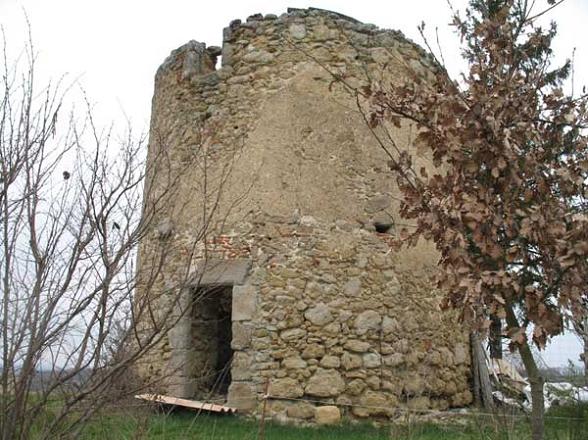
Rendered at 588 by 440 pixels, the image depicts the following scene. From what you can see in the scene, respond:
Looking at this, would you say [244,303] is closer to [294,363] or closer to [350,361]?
[294,363]

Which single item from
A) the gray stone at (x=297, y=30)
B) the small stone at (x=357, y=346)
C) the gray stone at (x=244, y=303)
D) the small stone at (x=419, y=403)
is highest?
the gray stone at (x=297, y=30)

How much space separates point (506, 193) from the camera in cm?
352

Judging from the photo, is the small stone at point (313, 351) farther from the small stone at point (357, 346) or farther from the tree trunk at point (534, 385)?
the tree trunk at point (534, 385)

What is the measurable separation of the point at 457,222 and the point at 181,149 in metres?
4.83

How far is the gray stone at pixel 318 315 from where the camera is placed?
21.9ft

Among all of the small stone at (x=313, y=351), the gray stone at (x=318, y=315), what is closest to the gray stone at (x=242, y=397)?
the small stone at (x=313, y=351)

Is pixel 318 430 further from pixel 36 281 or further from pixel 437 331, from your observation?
pixel 36 281

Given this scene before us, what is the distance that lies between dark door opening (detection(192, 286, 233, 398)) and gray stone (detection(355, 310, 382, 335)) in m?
1.45

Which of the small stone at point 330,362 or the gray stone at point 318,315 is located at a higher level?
the gray stone at point 318,315

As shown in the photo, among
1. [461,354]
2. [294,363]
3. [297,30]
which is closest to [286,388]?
[294,363]

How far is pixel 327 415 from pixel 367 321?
1.05 meters

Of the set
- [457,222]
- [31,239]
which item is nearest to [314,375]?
[457,222]

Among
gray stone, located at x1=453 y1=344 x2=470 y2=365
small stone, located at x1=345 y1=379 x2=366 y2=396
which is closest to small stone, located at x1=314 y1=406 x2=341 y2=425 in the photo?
small stone, located at x1=345 y1=379 x2=366 y2=396

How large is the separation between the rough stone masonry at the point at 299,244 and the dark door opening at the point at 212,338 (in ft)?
0.08
